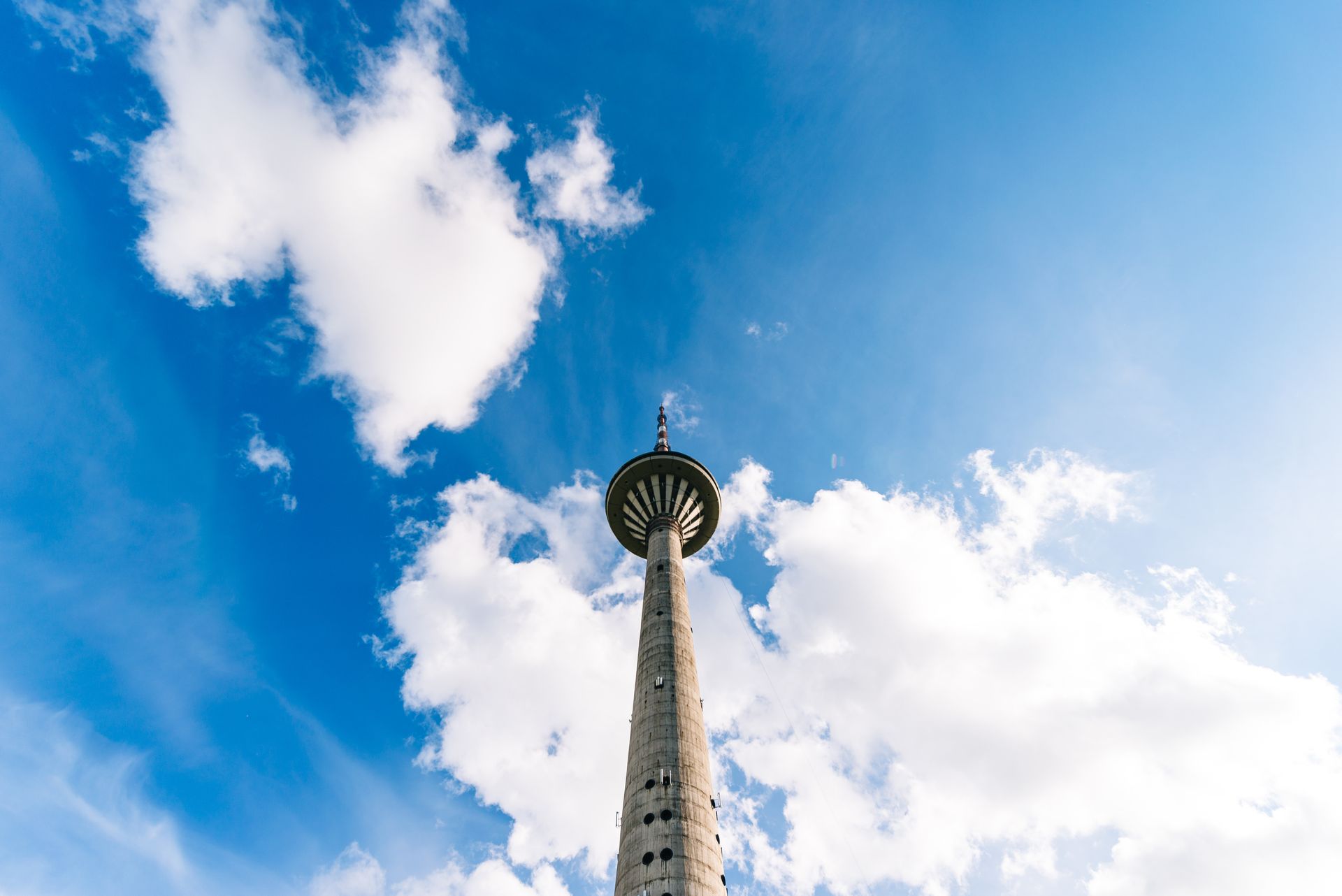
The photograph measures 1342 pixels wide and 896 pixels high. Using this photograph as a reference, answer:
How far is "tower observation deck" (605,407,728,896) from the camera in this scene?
31297 millimetres

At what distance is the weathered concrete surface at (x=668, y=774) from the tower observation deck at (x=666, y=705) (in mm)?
45

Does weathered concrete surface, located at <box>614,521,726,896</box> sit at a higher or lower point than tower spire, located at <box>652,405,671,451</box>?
lower

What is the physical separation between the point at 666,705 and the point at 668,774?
163 inches

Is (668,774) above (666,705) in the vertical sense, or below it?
below

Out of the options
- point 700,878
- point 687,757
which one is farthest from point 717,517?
point 700,878

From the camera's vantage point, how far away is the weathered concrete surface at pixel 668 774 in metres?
30.9

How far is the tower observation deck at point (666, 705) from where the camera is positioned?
103ft

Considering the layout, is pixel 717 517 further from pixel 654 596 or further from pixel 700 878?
pixel 700 878

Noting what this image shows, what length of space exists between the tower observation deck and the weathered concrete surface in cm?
5

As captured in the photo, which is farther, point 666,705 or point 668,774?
point 666,705

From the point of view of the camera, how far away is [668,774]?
113 feet

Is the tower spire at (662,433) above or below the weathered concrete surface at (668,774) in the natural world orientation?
above

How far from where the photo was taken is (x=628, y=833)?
33.5 meters

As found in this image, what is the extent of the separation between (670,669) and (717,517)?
62.8ft
